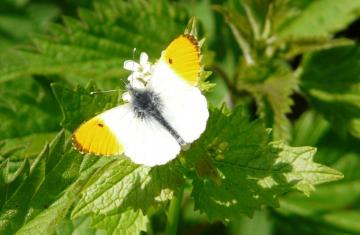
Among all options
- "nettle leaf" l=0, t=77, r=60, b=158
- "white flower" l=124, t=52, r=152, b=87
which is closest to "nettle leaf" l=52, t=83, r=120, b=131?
"white flower" l=124, t=52, r=152, b=87

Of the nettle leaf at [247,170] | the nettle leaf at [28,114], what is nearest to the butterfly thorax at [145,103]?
the nettle leaf at [247,170]

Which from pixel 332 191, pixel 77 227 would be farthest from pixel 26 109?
pixel 332 191

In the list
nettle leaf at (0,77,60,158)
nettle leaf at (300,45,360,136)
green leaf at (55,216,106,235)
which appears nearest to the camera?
green leaf at (55,216,106,235)

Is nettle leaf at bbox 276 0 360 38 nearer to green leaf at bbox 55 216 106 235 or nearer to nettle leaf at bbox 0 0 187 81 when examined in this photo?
nettle leaf at bbox 0 0 187 81

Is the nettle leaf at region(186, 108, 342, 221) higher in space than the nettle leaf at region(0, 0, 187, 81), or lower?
lower

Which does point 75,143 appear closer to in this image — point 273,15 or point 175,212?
point 175,212

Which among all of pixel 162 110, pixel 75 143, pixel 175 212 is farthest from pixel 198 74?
pixel 175 212
